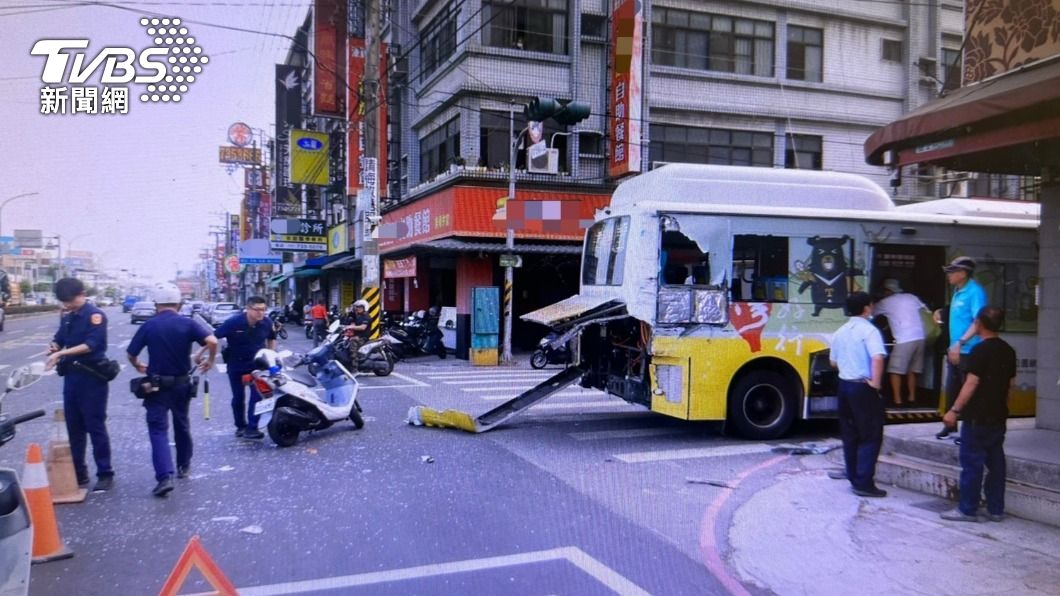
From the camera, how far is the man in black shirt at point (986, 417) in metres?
5.88

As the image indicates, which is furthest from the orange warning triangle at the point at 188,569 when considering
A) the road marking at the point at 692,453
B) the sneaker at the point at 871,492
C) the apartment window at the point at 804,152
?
the apartment window at the point at 804,152

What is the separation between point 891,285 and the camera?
9.82m

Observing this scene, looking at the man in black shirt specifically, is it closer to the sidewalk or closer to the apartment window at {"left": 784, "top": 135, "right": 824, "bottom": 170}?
the sidewalk

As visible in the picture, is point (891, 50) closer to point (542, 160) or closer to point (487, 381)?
point (542, 160)

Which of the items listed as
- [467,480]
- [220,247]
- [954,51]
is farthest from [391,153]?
[220,247]

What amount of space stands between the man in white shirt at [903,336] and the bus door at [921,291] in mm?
79

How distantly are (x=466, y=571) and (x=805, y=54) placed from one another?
79.1 ft

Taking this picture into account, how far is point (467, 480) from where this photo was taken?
24.1 feet

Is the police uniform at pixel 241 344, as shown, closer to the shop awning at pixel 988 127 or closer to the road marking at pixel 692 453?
the road marking at pixel 692 453

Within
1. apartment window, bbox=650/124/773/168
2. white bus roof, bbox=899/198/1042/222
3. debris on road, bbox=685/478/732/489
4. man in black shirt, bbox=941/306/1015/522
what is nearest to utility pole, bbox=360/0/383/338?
apartment window, bbox=650/124/773/168

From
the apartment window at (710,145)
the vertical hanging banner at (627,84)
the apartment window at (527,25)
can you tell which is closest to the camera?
Answer: the vertical hanging banner at (627,84)

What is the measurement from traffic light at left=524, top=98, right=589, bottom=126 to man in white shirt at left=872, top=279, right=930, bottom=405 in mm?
6476

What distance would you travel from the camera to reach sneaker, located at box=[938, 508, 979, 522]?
6.07m

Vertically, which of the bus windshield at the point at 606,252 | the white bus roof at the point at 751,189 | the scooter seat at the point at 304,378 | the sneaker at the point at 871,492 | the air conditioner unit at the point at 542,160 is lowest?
the sneaker at the point at 871,492
